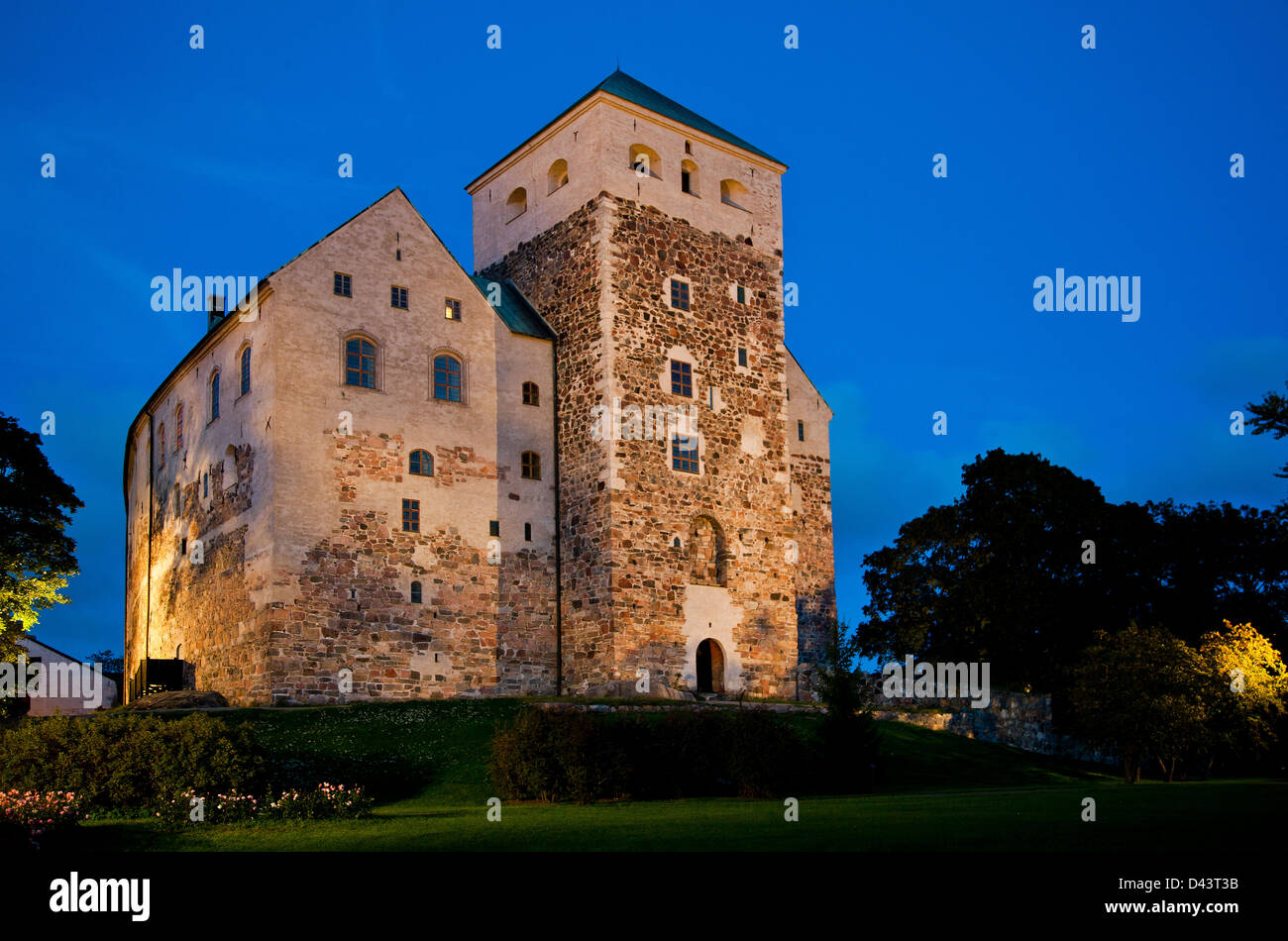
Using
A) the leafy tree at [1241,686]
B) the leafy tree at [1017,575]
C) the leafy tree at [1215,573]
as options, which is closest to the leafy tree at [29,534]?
the leafy tree at [1017,575]

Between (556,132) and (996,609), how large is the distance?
2451 centimetres

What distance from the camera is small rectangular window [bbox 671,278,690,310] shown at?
4325 cm

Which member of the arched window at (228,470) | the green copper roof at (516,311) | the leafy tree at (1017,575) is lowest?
the leafy tree at (1017,575)

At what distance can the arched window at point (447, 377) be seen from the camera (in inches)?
1555

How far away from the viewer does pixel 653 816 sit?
1953cm

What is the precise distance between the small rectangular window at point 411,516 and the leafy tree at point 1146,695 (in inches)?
834

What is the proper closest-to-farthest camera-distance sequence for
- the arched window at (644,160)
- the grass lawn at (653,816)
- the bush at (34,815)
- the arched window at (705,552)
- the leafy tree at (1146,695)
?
the grass lawn at (653,816), the bush at (34,815), the leafy tree at (1146,695), the arched window at (705,552), the arched window at (644,160)

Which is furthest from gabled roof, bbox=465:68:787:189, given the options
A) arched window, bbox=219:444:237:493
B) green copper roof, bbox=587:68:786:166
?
arched window, bbox=219:444:237:493

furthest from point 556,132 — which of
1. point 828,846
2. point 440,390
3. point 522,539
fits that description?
point 828,846

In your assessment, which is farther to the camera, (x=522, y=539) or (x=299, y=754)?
(x=522, y=539)

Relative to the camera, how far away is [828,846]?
48.6ft

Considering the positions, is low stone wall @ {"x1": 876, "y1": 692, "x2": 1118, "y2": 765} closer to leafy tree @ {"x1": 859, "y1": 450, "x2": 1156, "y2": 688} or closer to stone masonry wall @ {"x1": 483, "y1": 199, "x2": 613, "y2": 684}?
leafy tree @ {"x1": 859, "y1": 450, "x2": 1156, "y2": 688}

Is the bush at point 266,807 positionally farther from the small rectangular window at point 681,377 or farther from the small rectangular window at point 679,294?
the small rectangular window at point 679,294
